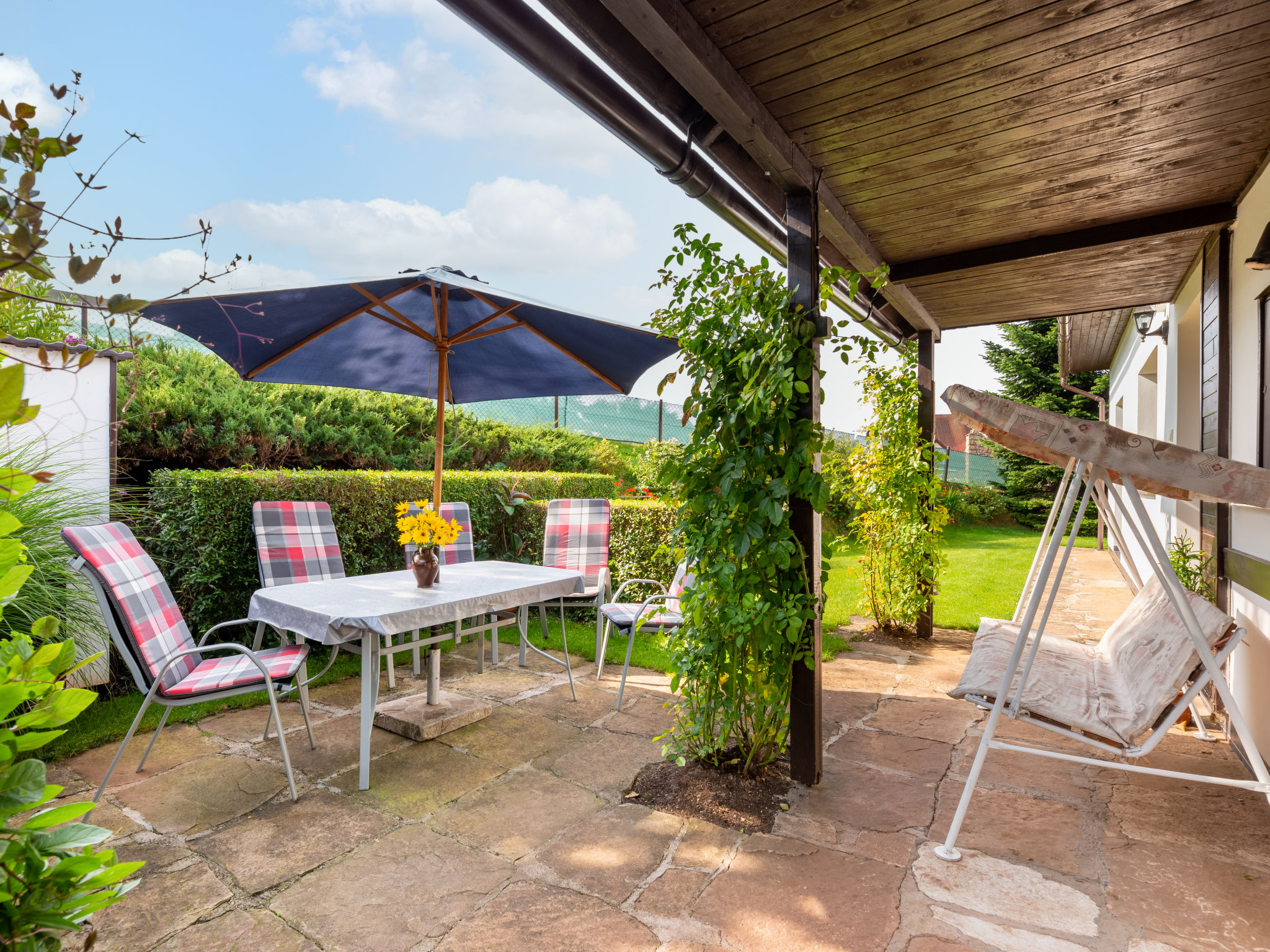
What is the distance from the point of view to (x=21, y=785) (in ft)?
3.03

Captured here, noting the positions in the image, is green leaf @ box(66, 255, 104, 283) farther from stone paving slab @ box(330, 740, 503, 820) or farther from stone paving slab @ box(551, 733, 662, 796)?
stone paving slab @ box(551, 733, 662, 796)

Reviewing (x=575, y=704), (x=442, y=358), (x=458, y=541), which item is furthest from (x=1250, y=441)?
(x=458, y=541)

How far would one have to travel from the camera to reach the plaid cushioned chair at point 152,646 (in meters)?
2.58

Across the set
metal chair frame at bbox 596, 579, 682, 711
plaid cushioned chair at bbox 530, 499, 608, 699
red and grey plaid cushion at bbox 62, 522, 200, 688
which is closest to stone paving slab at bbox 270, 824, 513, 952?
red and grey plaid cushion at bbox 62, 522, 200, 688

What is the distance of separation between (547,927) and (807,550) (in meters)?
1.61

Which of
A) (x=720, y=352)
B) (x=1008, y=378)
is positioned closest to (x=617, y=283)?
(x=1008, y=378)

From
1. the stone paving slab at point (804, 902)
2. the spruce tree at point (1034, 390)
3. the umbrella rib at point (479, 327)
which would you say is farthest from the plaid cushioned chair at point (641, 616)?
the spruce tree at point (1034, 390)

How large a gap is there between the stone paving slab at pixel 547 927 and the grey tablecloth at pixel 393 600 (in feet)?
3.78

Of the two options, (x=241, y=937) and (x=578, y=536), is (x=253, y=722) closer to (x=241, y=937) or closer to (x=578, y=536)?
(x=241, y=937)

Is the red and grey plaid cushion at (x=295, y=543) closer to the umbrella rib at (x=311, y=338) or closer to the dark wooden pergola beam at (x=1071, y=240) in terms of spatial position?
the umbrella rib at (x=311, y=338)

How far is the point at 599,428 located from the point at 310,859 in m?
9.11

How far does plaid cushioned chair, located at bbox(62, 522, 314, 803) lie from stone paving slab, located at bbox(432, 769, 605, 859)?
2.22 ft

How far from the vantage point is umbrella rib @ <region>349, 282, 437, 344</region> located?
3.54m

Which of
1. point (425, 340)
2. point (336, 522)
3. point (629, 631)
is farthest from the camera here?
point (336, 522)
